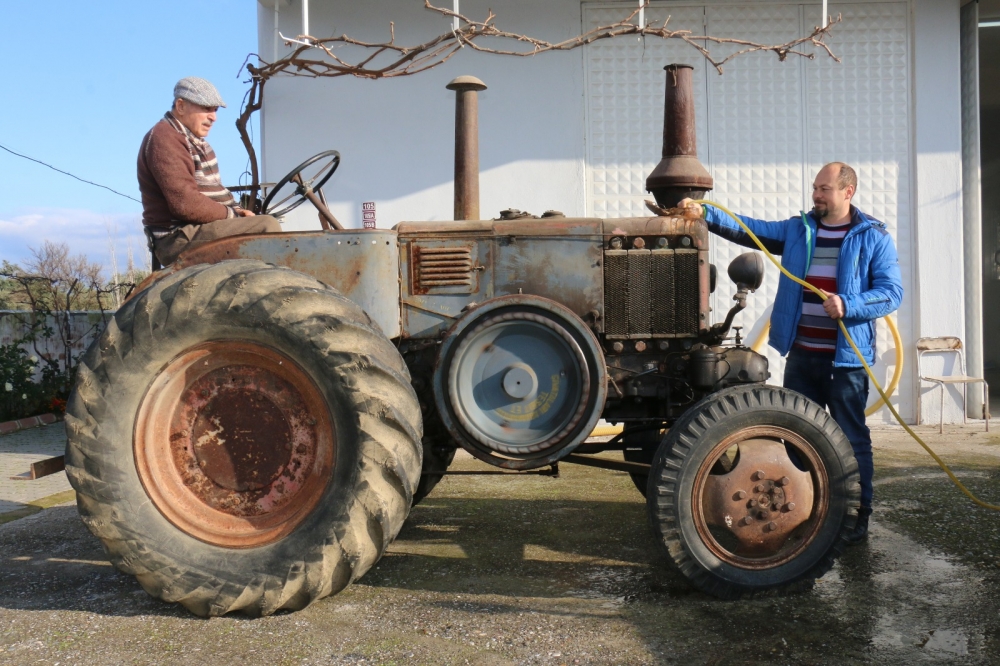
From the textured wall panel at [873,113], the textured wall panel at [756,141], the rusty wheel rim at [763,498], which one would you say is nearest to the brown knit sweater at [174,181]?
the rusty wheel rim at [763,498]

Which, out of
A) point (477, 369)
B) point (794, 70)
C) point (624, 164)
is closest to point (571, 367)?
point (477, 369)

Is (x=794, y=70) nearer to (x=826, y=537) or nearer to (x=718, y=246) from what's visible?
(x=718, y=246)

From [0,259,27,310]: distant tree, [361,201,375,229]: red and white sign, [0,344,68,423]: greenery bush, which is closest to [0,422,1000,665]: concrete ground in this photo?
[361,201,375,229]: red and white sign

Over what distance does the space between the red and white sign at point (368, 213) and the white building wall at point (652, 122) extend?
0.08m

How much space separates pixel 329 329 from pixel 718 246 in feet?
16.6

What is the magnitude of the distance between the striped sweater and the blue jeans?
2.6 inches

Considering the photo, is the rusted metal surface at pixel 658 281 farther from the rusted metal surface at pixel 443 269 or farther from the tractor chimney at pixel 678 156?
the rusted metal surface at pixel 443 269

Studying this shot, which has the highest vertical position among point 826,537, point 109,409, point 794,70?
point 794,70

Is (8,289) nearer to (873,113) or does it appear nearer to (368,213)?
(368,213)

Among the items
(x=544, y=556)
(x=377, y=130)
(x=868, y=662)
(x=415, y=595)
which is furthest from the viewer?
(x=377, y=130)

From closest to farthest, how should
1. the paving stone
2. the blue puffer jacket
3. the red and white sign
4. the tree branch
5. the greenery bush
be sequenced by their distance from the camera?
the blue puffer jacket < the paving stone < the tree branch < the red and white sign < the greenery bush

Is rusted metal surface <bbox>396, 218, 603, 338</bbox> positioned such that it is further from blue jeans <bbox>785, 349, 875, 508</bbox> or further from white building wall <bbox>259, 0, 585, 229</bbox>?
white building wall <bbox>259, 0, 585, 229</bbox>

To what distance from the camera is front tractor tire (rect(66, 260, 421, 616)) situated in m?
3.06

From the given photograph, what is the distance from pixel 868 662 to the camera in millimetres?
2695
